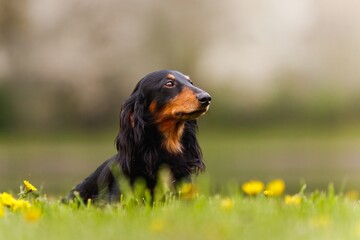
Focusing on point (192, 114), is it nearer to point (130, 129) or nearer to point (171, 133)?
point (171, 133)

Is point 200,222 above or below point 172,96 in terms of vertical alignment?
below

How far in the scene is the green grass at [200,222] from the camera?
3396 millimetres

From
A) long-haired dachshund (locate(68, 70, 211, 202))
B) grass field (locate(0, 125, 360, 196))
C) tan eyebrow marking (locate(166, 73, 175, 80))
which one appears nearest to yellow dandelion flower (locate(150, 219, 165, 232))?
long-haired dachshund (locate(68, 70, 211, 202))

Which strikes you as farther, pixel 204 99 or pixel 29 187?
pixel 204 99

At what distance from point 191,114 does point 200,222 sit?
6.82 feet

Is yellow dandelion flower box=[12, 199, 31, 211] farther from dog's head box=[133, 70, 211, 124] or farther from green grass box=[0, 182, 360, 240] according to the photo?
dog's head box=[133, 70, 211, 124]

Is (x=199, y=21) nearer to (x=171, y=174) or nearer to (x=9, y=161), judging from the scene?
(x=9, y=161)

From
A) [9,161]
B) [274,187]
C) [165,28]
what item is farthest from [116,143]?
[165,28]

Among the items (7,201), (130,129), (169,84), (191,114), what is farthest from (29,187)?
(169,84)

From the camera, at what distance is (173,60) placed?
81.5 ft

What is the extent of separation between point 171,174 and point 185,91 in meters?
0.61

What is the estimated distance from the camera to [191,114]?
554 centimetres

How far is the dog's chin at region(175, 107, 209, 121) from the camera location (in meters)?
5.51

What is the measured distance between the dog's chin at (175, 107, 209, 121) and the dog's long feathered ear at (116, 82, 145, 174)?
1.07ft
